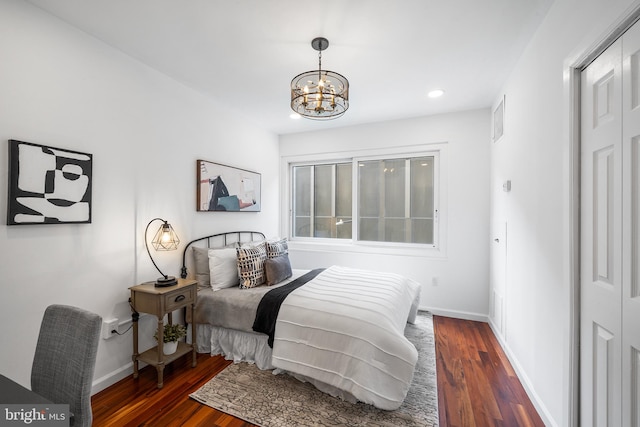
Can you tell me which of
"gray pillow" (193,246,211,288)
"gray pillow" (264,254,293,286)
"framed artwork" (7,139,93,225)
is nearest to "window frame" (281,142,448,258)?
"gray pillow" (264,254,293,286)

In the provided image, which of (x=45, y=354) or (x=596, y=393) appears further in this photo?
(x=596, y=393)

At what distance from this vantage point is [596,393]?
1.36 metres

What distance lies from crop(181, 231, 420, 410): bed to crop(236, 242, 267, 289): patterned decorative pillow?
1cm

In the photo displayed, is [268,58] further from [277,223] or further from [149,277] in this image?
[277,223]

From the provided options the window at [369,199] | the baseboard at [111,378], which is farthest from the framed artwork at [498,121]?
the baseboard at [111,378]

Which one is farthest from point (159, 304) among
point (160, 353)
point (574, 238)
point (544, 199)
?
point (544, 199)

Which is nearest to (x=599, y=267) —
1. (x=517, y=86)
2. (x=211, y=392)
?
(x=517, y=86)

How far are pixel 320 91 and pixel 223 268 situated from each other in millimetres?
1964

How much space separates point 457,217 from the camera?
3.66 meters

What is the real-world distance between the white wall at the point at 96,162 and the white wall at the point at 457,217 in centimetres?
260

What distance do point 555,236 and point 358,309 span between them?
1.38 m

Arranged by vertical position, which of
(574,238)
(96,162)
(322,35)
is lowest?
(574,238)

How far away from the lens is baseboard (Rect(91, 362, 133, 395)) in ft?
6.89

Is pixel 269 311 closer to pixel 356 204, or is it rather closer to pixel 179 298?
pixel 179 298
